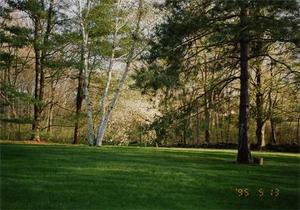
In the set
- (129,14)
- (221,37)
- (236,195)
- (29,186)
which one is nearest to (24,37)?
(129,14)

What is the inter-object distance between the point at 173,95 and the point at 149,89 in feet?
4.25

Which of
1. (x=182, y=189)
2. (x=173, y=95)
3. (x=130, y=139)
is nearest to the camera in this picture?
(x=182, y=189)

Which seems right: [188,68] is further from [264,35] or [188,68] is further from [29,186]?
[29,186]

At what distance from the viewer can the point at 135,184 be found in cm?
1049

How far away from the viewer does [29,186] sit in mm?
9570

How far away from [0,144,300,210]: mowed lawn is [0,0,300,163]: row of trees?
2363 mm

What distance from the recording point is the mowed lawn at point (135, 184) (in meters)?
8.73

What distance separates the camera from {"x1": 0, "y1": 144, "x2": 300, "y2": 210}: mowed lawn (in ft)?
28.6

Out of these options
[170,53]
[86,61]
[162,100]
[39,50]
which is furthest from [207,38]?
[39,50]

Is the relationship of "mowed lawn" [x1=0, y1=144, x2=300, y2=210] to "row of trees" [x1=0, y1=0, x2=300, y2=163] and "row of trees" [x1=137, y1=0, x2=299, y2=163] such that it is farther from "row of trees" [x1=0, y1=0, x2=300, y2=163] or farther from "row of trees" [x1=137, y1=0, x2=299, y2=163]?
"row of trees" [x1=0, y1=0, x2=300, y2=163]

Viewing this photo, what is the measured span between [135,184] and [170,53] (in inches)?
225
